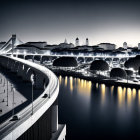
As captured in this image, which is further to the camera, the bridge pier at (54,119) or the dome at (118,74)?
the dome at (118,74)

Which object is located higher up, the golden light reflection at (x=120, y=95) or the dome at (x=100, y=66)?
the dome at (x=100, y=66)

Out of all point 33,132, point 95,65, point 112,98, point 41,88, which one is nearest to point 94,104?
point 112,98

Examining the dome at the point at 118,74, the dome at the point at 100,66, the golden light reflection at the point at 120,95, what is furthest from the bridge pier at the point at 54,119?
the dome at the point at 100,66

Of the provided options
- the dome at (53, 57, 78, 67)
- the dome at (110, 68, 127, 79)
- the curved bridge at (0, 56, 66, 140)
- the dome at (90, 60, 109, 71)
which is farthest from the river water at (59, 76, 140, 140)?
the dome at (53, 57, 78, 67)

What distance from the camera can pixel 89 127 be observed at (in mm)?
22094

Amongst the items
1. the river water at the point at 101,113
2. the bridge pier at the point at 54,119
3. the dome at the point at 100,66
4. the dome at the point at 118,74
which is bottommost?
the river water at the point at 101,113

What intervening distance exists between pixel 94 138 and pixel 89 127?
2.61 m

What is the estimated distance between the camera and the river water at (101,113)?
67.9ft

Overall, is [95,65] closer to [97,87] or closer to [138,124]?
[97,87]

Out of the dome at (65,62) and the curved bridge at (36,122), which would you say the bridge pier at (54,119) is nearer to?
the curved bridge at (36,122)

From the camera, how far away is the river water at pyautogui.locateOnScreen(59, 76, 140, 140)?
20.7 meters

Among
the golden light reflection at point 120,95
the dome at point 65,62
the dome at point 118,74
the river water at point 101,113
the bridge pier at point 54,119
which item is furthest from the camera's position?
the dome at point 65,62

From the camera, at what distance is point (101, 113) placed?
89.9 ft

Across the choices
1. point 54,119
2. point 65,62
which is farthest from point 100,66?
point 54,119
